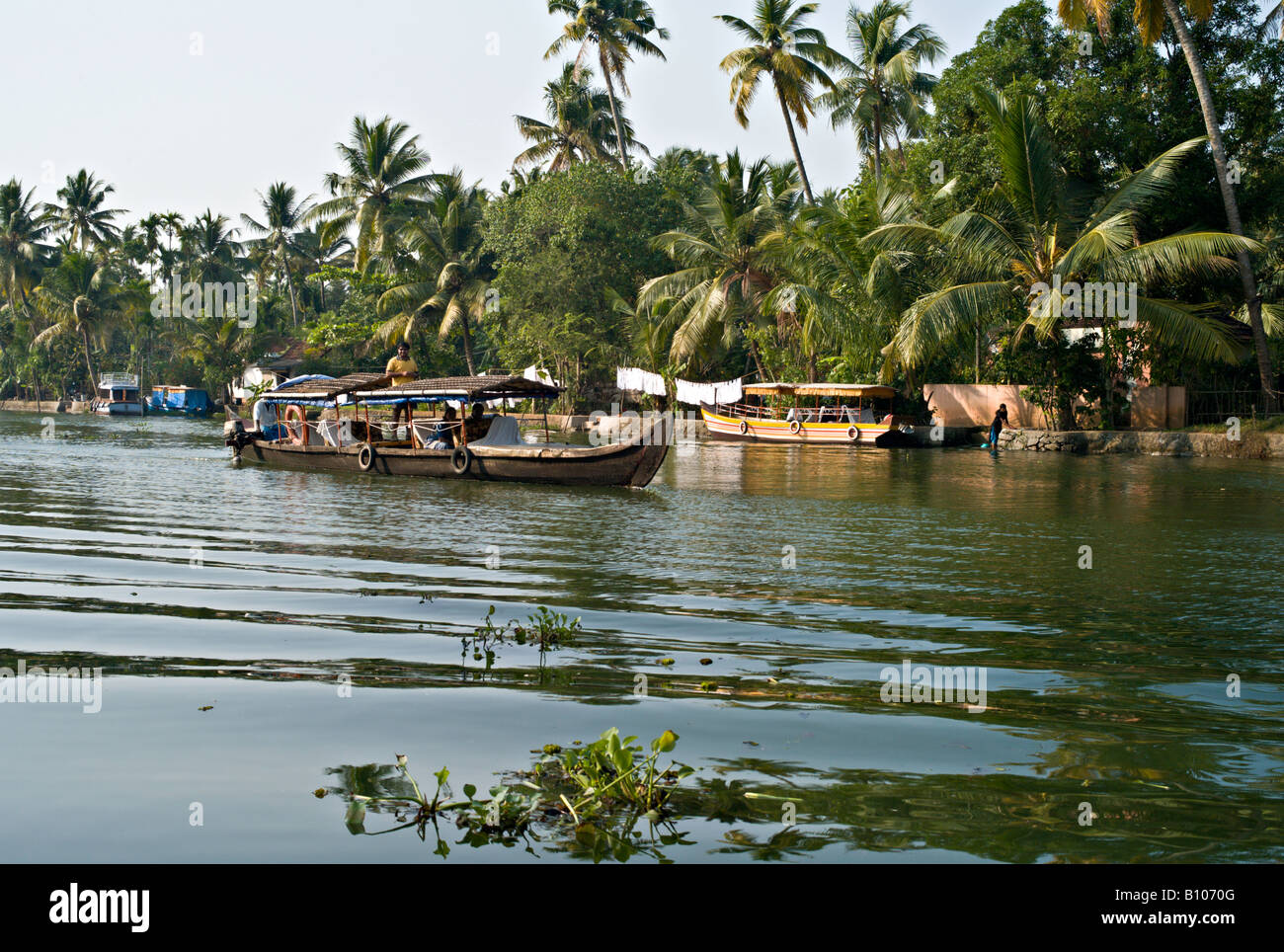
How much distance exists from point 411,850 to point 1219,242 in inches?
1021

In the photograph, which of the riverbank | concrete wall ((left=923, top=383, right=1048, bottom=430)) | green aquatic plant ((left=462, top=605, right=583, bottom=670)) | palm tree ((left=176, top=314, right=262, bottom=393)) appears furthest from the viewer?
palm tree ((left=176, top=314, right=262, bottom=393))

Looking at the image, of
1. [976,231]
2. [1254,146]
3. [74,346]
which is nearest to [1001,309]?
[976,231]

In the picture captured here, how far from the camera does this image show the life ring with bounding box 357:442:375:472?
21.8 meters

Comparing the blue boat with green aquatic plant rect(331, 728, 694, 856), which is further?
the blue boat

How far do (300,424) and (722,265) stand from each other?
1884 cm

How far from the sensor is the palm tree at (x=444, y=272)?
48.3 meters

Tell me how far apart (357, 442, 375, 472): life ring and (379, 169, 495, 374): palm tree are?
25733mm
